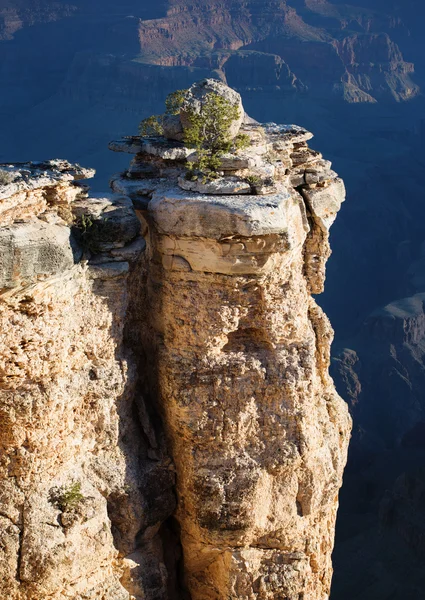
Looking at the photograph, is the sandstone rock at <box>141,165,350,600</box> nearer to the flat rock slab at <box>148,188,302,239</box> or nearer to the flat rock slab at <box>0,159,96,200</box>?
the flat rock slab at <box>148,188,302,239</box>

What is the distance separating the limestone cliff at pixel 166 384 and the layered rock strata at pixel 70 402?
0.02 metres

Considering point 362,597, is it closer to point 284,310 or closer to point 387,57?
point 284,310

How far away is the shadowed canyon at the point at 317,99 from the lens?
215 feet

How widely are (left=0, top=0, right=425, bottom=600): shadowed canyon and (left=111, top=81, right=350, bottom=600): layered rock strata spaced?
45.3m

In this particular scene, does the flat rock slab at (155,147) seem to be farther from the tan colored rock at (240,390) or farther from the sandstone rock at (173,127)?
the tan colored rock at (240,390)

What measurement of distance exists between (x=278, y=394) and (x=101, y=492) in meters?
2.55

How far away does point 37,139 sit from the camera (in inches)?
3693

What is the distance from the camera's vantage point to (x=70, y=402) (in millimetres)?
10141

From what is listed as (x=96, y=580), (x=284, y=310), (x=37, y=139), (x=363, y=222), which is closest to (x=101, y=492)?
(x=96, y=580)

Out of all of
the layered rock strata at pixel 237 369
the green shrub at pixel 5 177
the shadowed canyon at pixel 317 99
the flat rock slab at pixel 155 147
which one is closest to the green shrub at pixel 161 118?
the flat rock slab at pixel 155 147

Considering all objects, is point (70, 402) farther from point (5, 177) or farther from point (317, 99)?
point (317, 99)

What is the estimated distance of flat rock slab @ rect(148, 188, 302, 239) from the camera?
10000 millimetres

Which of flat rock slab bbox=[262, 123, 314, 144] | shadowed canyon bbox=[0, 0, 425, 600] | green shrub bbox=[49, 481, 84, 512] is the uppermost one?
shadowed canyon bbox=[0, 0, 425, 600]

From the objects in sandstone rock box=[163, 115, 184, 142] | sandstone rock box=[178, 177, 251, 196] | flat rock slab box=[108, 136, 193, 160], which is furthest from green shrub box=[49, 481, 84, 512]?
sandstone rock box=[163, 115, 184, 142]
